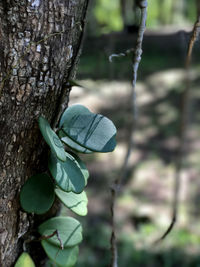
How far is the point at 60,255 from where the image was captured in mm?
553

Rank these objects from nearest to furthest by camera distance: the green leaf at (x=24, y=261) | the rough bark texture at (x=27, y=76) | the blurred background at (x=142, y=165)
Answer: the rough bark texture at (x=27, y=76) → the green leaf at (x=24, y=261) → the blurred background at (x=142, y=165)

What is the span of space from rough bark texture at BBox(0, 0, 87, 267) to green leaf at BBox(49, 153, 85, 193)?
30 mm

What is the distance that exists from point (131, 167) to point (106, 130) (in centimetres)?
180

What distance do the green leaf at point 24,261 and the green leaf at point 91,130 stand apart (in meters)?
0.20

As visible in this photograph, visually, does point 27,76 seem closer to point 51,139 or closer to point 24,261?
point 51,139

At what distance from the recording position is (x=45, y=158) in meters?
0.51

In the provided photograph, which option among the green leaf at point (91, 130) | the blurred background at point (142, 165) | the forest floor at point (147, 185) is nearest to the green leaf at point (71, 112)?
the green leaf at point (91, 130)

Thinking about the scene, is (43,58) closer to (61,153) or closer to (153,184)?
(61,153)

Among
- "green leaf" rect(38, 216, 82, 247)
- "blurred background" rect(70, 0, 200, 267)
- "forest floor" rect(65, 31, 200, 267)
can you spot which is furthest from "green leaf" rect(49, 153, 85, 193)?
"forest floor" rect(65, 31, 200, 267)

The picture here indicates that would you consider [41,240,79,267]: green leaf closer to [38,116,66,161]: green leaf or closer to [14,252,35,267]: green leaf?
[14,252,35,267]: green leaf

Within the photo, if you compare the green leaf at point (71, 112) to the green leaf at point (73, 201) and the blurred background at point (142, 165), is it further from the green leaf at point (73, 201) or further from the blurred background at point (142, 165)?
the blurred background at point (142, 165)

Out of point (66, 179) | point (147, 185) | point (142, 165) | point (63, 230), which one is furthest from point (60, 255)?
point (142, 165)

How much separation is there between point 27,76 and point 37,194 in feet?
0.55

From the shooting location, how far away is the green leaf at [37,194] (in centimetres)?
50
